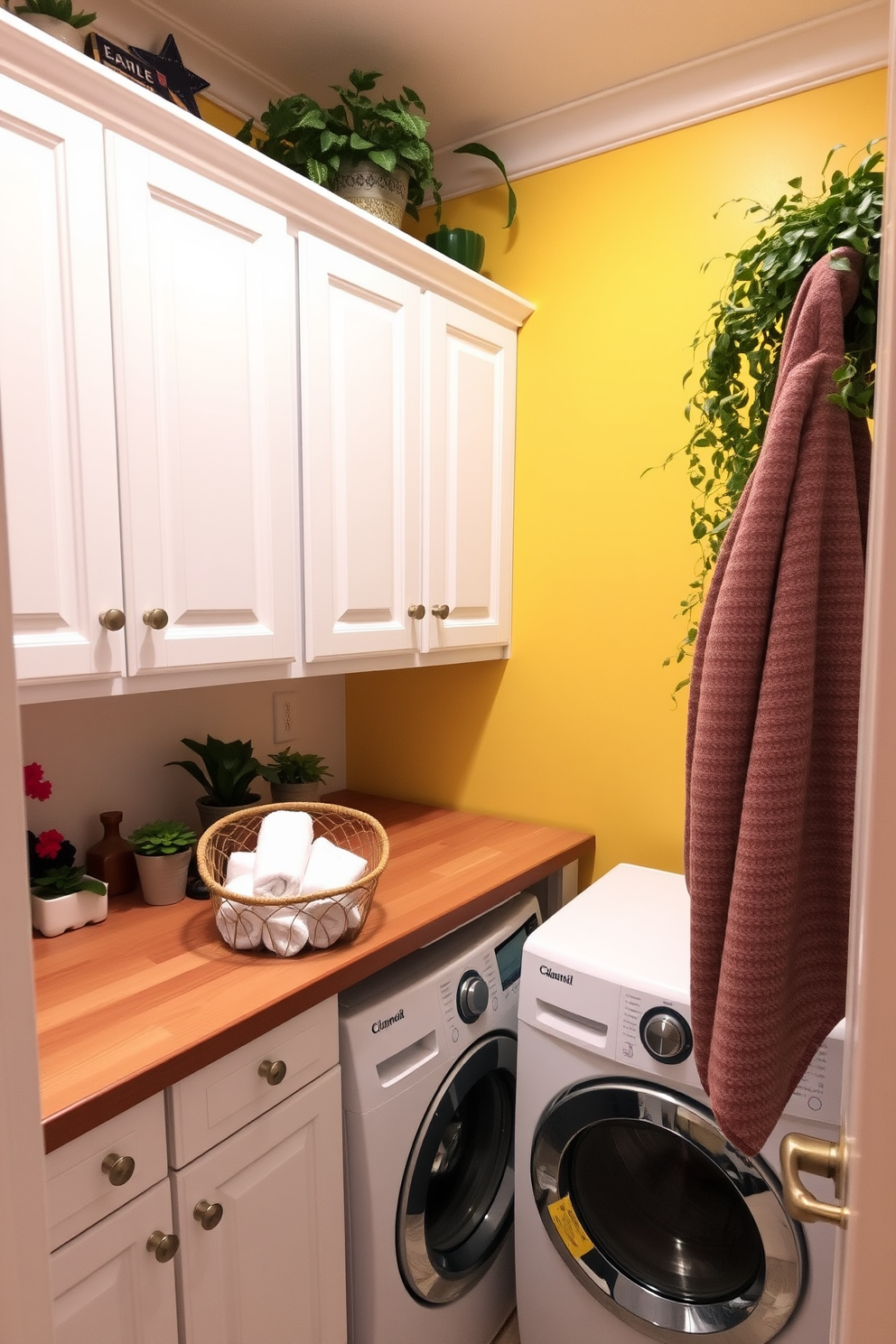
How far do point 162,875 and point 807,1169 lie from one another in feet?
3.91

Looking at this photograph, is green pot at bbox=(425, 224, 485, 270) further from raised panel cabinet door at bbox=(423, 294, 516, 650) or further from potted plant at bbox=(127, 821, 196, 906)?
potted plant at bbox=(127, 821, 196, 906)

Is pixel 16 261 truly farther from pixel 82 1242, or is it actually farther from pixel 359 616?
pixel 82 1242

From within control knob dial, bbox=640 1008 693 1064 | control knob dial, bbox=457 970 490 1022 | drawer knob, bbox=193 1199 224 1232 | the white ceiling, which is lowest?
drawer knob, bbox=193 1199 224 1232

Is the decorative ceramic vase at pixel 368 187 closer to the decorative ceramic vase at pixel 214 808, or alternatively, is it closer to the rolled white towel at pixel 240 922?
the decorative ceramic vase at pixel 214 808

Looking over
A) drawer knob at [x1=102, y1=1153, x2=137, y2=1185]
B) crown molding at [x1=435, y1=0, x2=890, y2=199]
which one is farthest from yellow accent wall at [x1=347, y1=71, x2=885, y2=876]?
drawer knob at [x1=102, y1=1153, x2=137, y2=1185]

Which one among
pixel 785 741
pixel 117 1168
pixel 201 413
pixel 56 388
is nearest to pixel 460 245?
pixel 201 413

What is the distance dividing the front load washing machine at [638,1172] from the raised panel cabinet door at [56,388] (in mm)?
954

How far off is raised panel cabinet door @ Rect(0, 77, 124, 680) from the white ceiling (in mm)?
616

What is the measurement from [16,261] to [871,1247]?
4.26 ft

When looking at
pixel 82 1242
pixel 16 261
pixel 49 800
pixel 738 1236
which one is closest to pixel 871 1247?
pixel 82 1242

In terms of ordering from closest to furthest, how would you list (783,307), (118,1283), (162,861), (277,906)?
(783,307), (118,1283), (277,906), (162,861)

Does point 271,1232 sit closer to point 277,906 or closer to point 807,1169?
point 277,906

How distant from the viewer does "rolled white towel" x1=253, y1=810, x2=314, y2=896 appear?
1.28 m

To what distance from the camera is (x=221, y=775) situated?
5.39 ft
